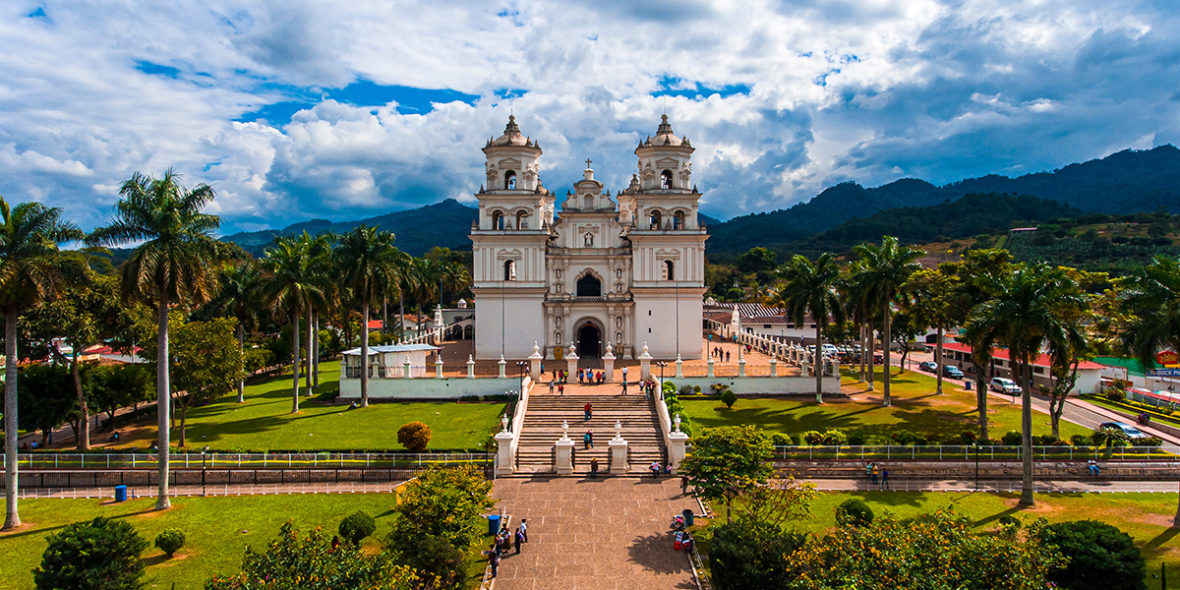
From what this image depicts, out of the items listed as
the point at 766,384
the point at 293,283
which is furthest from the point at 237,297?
the point at 766,384

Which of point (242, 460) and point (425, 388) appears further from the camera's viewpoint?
point (425, 388)

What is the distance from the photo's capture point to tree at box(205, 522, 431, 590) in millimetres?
11664

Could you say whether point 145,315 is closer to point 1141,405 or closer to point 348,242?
point 348,242

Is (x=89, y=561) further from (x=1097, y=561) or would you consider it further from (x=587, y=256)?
(x=587, y=256)

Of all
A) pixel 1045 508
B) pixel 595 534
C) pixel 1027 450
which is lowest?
pixel 1045 508

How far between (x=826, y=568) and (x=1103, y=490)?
2077cm

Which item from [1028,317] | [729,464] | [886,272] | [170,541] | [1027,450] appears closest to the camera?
[170,541]

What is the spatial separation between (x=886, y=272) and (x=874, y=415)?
820 cm

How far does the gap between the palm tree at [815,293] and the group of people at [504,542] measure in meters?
24.3

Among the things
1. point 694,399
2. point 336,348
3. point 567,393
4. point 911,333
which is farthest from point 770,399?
point 336,348

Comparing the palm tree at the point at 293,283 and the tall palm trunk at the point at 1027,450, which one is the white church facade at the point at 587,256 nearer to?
the palm tree at the point at 293,283

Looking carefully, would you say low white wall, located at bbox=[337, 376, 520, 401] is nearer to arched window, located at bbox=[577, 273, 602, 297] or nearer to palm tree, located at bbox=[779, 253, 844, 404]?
arched window, located at bbox=[577, 273, 602, 297]

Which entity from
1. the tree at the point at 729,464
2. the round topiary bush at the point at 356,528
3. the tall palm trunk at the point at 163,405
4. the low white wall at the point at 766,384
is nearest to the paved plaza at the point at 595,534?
the tree at the point at 729,464

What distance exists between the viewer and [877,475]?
88.7ft
